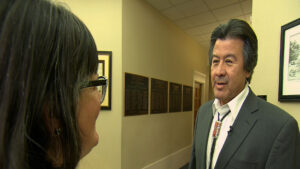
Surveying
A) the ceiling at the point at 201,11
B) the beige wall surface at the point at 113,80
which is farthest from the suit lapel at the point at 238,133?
the ceiling at the point at 201,11

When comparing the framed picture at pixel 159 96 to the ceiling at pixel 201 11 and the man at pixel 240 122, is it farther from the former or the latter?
the man at pixel 240 122

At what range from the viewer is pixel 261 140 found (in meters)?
0.79

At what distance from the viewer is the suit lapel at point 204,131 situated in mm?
1010

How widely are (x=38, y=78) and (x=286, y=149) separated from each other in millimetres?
1056

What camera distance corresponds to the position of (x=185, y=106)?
3.96 metres

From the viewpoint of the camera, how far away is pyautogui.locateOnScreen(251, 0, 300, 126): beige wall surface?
3.51 feet

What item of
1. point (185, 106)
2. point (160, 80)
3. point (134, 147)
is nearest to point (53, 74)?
point (134, 147)

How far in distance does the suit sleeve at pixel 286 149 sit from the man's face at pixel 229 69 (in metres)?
0.31

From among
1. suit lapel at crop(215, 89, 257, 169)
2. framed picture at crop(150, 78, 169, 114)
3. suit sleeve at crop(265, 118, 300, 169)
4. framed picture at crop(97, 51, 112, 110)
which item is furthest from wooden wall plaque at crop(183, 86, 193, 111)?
suit sleeve at crop(265, 118, 300, 169)

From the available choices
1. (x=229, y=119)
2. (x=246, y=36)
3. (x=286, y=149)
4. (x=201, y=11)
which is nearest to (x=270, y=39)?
(x=246, y=36)

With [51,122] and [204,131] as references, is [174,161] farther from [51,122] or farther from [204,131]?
[51,122]

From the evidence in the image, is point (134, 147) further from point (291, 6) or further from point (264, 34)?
point (291, 6)

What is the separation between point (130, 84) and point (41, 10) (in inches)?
75.1

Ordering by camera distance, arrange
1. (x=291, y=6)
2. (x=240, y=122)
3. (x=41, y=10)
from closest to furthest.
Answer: (x=41, y=10) → (x=240, y=122) → (x=291, y=6)
